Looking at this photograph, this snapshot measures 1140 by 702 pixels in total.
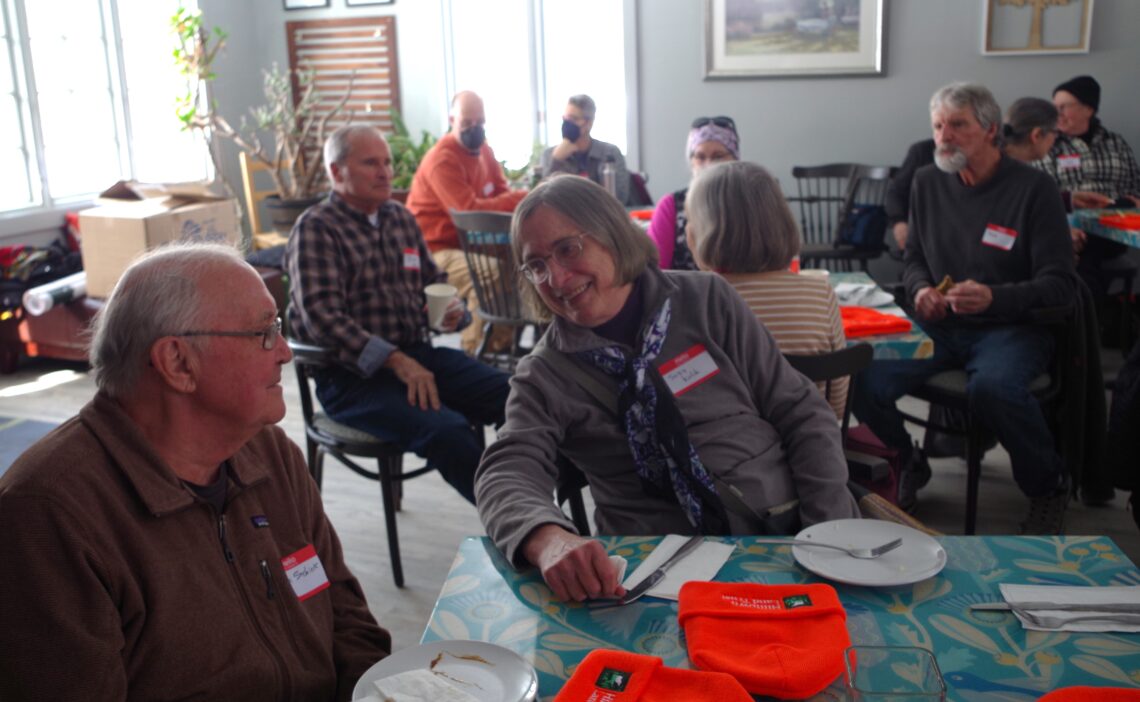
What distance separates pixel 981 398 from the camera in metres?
2.98

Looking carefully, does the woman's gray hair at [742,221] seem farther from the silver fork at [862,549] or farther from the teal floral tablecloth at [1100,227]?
the teal floral tablecloth at [1100,227]

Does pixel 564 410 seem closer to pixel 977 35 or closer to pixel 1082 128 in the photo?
pixel 1082 128

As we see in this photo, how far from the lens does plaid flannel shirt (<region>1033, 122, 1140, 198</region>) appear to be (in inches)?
208

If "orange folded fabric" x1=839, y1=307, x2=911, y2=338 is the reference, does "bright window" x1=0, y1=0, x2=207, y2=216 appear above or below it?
above

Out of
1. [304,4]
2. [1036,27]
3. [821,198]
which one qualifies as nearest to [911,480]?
[821,198]

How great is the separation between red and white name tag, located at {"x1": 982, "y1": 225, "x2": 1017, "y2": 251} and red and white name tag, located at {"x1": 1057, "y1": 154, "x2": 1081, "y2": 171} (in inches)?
92.8

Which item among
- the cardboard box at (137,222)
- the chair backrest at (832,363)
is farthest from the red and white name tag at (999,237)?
the cardboard box at (137,222)

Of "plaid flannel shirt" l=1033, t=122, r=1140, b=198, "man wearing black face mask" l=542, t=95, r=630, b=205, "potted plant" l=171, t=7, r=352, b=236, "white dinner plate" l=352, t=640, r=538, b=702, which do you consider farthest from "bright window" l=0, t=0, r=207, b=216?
"white dinner plate" l=352, t=640, r=538, b=702

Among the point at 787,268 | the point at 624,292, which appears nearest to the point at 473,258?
the point at 787,268

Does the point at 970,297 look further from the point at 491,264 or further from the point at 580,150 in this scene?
the point at 580,150

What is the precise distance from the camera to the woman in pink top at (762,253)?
7.57ft

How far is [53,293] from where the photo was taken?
5.32 metres

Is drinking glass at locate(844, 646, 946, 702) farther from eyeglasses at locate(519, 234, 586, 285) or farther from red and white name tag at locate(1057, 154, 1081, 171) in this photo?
red and white name tag at locate(1057, 154, 1081, 171)

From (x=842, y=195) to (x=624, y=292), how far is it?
16.3ft
